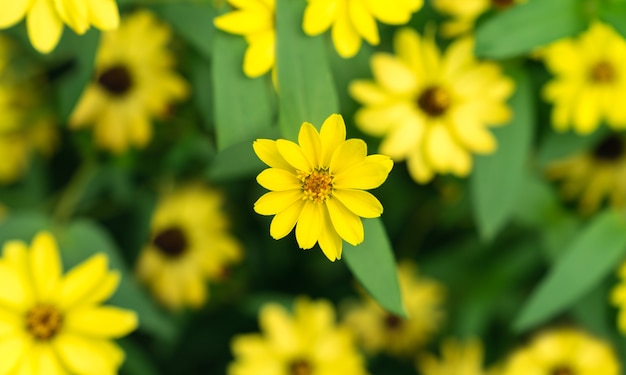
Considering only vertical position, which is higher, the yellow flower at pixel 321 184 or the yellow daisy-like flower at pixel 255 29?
the yellow daisy-like flower at pixel 255 29

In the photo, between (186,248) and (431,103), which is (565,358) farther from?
(186,248)

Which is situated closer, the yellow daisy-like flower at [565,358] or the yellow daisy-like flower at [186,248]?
the yellow daisy-like flower at [565,358]

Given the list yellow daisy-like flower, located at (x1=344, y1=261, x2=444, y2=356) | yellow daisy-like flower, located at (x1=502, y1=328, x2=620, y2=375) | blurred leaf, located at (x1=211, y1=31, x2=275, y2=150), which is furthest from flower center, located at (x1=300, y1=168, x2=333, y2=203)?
yellow daisy-like flower, located at (x1=344, y1=261, x2=444, y2=356)

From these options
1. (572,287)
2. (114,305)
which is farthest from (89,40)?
(572,287)

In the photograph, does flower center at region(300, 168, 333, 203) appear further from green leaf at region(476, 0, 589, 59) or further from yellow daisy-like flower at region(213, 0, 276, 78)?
green leaf at region(476, 0, 589, 59)

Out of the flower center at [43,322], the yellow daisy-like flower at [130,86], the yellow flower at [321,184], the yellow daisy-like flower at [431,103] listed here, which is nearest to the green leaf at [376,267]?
the yellow flower at [321,184]

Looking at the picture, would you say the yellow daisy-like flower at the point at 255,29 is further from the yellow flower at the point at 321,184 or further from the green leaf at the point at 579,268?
the green leaf at the point at 579,268

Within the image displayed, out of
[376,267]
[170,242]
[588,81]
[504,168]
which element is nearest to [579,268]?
[504,168]
